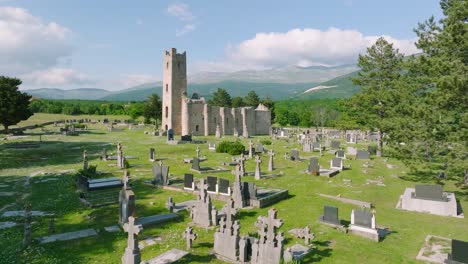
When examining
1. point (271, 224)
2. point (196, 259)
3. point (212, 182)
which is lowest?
point (196, 259)

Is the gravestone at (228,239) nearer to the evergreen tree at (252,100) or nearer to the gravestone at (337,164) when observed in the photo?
the gravestone at (337,164)

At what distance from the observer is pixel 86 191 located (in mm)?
18141

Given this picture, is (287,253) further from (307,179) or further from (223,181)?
(307,179)

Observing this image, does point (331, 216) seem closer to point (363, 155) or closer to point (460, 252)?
point (460, 252)

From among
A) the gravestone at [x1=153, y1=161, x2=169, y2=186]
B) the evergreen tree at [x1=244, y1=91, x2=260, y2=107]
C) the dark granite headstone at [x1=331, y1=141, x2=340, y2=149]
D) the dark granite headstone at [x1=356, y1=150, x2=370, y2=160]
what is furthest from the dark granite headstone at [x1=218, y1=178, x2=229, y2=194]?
the evergreen tree at [x1=244, y1=91, x2=260, y2=107]

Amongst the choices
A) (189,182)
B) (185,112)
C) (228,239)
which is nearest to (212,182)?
(189,182)

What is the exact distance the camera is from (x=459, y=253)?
9.39 meters

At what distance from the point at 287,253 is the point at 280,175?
46.6 ft

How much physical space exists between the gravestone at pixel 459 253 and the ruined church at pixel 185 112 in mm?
A: 45311

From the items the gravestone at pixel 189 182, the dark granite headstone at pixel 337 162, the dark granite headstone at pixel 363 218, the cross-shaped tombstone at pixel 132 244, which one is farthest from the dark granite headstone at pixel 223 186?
the dark granite headstone at pixel 337 162

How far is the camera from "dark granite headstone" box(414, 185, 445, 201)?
616 inches

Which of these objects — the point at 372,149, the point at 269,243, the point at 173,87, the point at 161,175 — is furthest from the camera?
the point at 173,87

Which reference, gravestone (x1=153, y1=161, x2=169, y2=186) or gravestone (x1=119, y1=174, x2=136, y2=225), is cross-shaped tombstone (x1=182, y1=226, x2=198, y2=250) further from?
gravestone (x1=153, y1=161, x2=169, y2=186)

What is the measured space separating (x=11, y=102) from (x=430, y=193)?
167 feet
